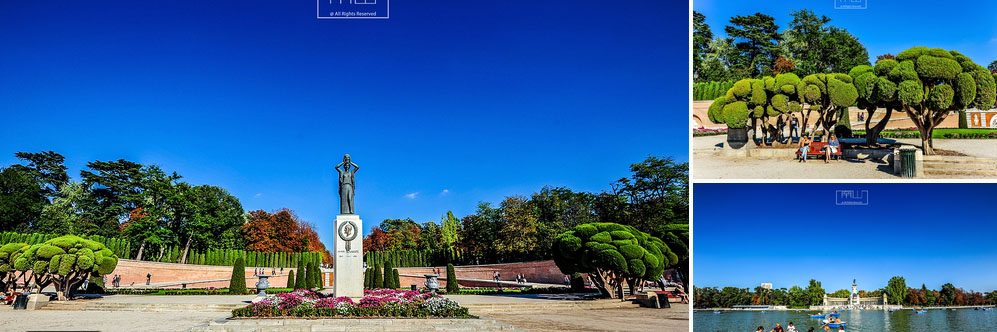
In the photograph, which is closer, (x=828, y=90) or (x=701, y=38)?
(x=828, y=90)

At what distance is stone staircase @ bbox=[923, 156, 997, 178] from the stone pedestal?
49.6 ft

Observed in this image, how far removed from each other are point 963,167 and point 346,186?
16.4 metres

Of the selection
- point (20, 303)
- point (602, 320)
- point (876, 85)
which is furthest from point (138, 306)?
point (876, 85)

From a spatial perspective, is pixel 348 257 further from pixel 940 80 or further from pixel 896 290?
pixel 896 290

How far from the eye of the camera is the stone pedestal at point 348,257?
1636 cm

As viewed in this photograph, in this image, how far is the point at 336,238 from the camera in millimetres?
16609

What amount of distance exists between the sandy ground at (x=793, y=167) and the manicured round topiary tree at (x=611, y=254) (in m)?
2.88

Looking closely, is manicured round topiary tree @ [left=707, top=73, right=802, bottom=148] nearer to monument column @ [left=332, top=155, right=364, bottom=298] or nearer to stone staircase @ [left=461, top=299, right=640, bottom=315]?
stone staircase @ [left=461, top=299, right=640, bottom=315]

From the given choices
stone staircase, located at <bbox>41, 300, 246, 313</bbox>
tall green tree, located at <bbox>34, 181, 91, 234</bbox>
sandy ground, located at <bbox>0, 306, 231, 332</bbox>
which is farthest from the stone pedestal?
tall green tree, located at <bbox>34, 181, 91, 234</bbox>

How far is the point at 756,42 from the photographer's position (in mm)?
34938

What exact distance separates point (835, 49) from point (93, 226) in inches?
1759

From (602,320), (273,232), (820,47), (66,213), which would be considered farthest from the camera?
(273,232)

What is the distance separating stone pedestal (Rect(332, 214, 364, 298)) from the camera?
16.4 m

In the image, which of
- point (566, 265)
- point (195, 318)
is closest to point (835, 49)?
point (566, 265)
